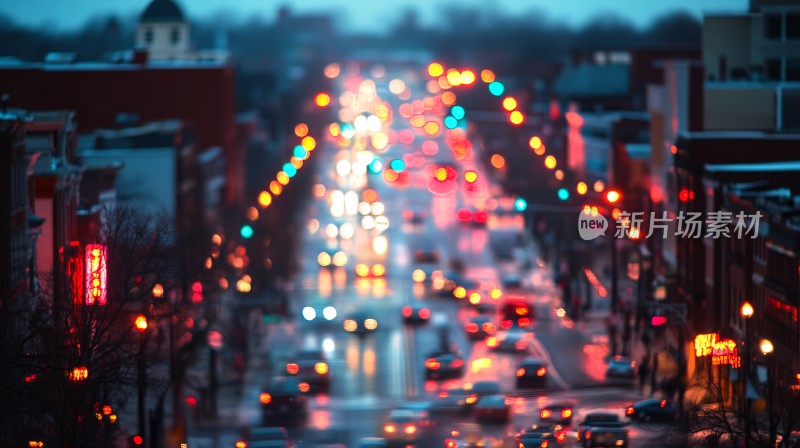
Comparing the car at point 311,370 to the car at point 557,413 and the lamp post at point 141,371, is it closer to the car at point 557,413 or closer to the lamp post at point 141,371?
the car at point 557,413

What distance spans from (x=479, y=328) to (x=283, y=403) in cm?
1617

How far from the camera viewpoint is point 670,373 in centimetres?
4600

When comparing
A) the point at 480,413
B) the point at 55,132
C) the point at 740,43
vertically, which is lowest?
the point at 480,413

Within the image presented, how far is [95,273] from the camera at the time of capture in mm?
33125

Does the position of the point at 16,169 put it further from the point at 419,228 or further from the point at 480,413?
the point at 419,228

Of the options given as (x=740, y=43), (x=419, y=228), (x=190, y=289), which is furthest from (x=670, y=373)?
(x=419, y=228)

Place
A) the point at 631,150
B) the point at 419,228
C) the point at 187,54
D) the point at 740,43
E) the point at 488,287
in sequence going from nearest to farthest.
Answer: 1. the point at 740,43
2. the point at 488,287
3. the point at 631,150
4. the point at 419,228
5. the point at 187,54

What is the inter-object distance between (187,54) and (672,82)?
4754 centimetres

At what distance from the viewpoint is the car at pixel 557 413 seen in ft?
123

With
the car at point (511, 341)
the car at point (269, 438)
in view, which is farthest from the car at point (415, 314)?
the car at point (269, 438)

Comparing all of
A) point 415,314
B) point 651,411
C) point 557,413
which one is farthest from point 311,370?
point 415,314

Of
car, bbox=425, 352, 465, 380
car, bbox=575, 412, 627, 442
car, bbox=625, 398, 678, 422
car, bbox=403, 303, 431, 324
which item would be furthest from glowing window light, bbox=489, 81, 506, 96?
car, bbox=403, 303, 431, 324

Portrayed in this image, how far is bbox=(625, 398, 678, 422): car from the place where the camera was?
37.7m

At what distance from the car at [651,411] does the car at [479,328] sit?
17829 mm
